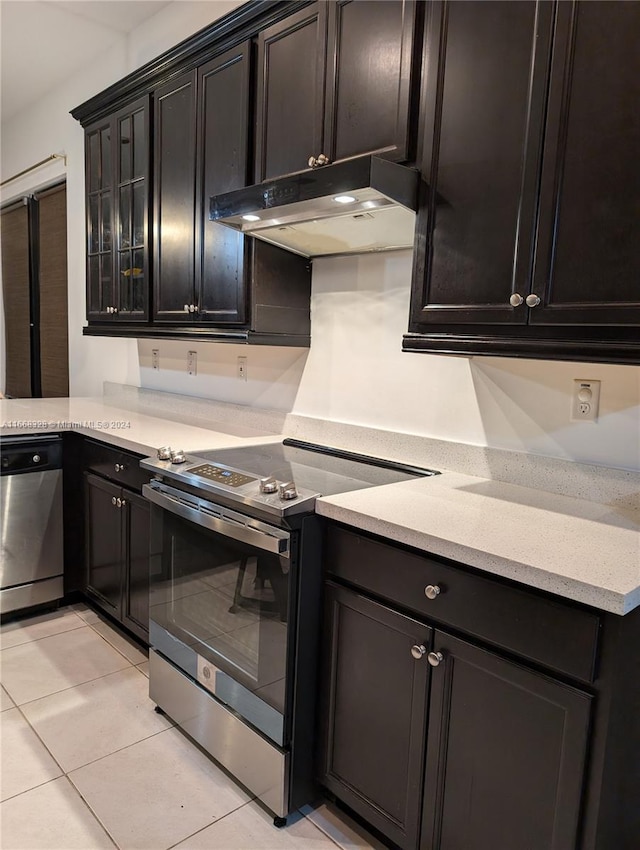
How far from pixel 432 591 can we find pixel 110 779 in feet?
3.98

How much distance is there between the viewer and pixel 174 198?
2523 mm

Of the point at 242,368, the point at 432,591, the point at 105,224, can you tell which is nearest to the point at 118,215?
the point at 105,224

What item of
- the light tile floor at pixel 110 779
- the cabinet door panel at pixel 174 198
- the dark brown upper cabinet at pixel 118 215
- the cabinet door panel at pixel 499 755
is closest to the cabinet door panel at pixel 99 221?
the dark brown upper cabinet at pixel 118 215

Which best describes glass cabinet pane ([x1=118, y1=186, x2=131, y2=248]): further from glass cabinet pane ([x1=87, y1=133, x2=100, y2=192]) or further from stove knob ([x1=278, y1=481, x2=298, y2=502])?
stove knob ([x1=278, y1=481, x2=298, y2=502])

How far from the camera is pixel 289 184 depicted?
167cm

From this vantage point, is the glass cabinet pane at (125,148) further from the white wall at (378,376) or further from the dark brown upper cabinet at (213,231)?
the white wall at (378,376)

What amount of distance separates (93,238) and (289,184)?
189 centimetres

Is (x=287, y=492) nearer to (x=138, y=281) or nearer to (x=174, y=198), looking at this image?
(x=174, y=198)

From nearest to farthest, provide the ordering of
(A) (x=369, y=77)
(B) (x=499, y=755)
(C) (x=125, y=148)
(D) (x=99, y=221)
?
(B) (x=499, y=755) → (A) (x=369, y=77) → (C) (x=125, y=148) → (D) (x=99, y=221)

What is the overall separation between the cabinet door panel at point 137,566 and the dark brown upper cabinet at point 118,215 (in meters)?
0.94

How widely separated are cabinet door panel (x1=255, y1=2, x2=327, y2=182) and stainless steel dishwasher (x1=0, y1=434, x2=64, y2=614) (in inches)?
59.7

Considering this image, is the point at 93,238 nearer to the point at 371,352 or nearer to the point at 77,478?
the point at 77,478

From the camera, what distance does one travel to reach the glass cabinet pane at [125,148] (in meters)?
2.79

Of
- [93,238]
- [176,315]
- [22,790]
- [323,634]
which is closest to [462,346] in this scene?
[323,634]
